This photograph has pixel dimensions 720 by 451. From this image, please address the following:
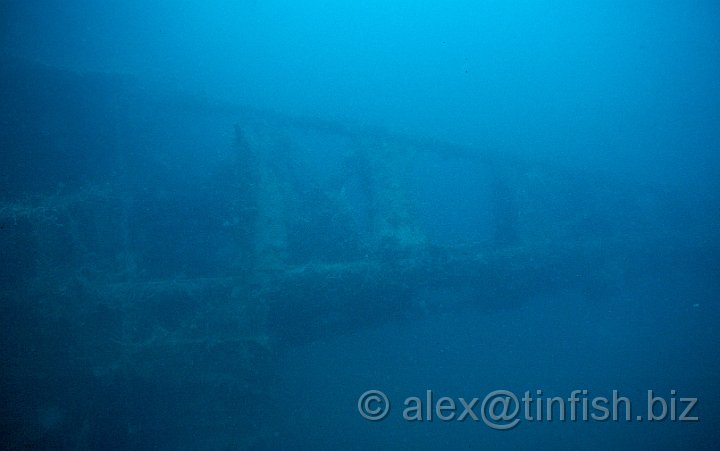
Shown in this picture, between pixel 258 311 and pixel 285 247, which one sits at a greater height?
pixel 285 247

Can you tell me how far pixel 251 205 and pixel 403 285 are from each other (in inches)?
53.5

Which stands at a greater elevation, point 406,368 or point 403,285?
point 403,285

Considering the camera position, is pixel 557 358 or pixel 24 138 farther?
pixel 557 358

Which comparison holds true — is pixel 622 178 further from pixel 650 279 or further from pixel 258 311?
pixel 258 311

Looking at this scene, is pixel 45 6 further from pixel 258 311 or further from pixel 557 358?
pixel 557 358

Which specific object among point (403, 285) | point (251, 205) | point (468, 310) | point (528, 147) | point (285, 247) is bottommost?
point (468, 310)

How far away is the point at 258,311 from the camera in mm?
2658

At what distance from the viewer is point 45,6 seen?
14.2ft

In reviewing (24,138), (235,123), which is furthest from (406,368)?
(24,138)

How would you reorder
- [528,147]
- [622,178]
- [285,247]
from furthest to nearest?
[528,147] < [622,178] < [285,247]

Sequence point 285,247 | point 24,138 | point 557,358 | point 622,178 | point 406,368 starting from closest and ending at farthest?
point 24,138 → point 285,247 → point 406,368 → point 557,358 → point 622,178

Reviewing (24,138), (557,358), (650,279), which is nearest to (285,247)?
(24,138)

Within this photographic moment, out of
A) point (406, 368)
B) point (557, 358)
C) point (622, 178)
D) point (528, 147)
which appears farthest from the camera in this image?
point (528, 147)

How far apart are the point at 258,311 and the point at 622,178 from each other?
12.7 feet
